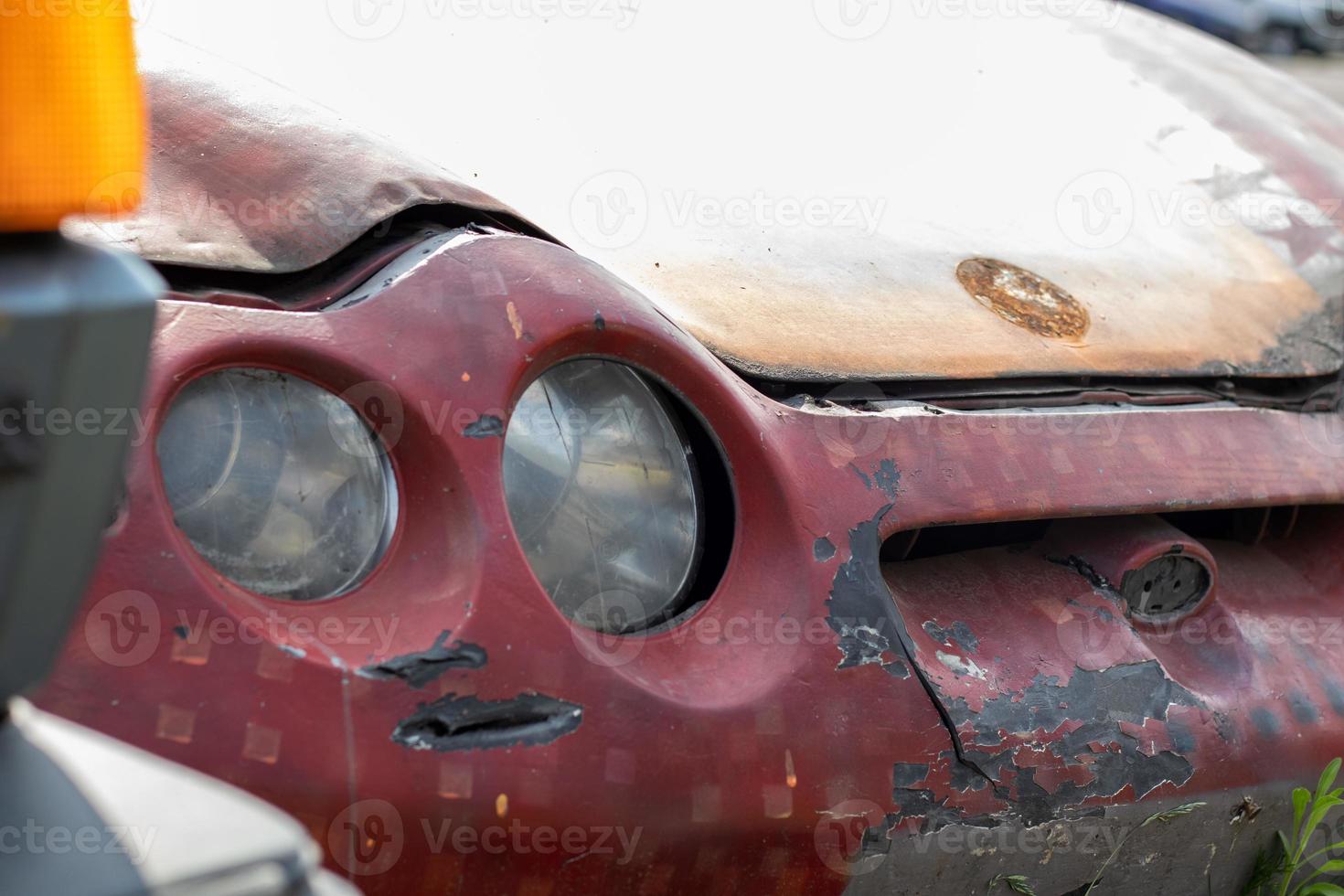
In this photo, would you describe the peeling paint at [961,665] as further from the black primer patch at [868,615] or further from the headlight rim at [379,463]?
the headlight rim at [379,463]

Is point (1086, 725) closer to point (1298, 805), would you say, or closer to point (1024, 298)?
point (1298, 805)

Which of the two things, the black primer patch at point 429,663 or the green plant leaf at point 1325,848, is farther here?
the green plant leaf at point 1325,848

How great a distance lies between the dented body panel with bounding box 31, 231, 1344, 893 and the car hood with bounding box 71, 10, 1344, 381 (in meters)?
0.14

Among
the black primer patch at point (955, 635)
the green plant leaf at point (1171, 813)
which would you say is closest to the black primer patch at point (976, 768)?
the black primer patch at point (955, 635)

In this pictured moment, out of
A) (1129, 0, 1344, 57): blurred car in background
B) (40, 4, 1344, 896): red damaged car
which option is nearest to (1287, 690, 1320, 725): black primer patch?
(40, 4, 1344, 896): red damaged car

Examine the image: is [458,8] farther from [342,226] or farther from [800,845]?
[800,845]

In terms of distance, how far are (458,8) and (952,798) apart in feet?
4.47

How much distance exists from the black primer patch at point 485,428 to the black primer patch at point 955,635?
57 cm

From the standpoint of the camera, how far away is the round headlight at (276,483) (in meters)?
1.25

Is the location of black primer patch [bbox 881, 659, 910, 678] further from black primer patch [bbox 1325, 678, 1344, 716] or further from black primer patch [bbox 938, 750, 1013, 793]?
black primer patch [bbox 1325, 678, 1344, 716]

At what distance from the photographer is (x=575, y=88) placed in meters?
A: 2.15

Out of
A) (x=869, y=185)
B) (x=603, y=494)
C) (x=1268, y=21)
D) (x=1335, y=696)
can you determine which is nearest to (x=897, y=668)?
(x=603, y=494)

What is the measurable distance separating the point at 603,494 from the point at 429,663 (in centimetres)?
28

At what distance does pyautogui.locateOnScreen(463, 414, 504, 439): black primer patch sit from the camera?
1355 millimetres
